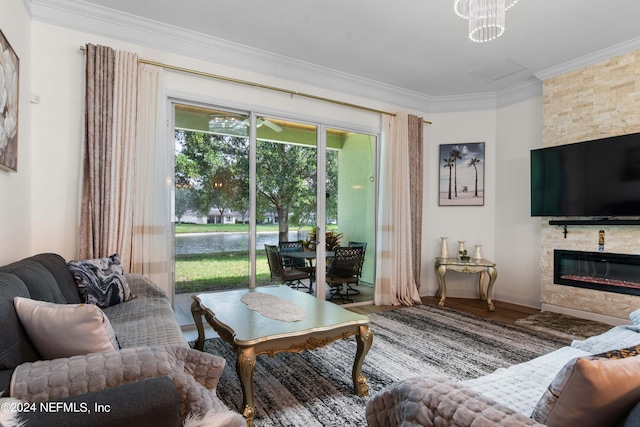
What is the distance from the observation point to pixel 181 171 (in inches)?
139

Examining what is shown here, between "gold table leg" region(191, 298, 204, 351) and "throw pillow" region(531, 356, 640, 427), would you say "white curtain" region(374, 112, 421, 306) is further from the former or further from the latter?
"throw pillow" region(531, 356, 640, 427)

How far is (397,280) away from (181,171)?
3.07 m

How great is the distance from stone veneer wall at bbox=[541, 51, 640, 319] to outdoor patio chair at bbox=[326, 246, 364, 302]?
2.36 m

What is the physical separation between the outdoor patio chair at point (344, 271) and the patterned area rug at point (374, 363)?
2.49 ft

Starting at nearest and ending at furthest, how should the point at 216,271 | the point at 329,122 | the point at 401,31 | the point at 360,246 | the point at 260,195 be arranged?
1. the point at 401,31
2. the point at 216,271
3. the point at 260,195
4. the point at 329,122
5. the point at 360,246

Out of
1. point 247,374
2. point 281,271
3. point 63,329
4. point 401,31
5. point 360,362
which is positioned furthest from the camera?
point 281,271

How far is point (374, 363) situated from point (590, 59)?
13.4 ft

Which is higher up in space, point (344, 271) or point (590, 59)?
point (590, 59)

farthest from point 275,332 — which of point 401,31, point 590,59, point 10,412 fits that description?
point 590,59

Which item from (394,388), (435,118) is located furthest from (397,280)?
(394,388)

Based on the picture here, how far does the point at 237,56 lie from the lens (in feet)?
12.1

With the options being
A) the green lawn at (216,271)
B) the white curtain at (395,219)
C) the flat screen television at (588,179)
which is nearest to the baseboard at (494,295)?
the white curtain at (395,219)

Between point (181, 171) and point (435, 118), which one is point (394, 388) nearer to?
point (181, 171)

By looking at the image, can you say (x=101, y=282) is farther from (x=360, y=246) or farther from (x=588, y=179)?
(x=588, y=179)
